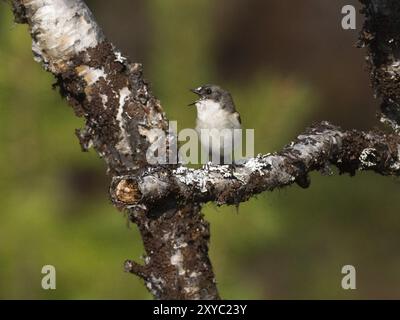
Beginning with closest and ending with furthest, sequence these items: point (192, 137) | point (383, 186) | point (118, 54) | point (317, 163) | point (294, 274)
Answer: point (317, 163)
point (118, 54)
point (192, 137)
point (383, 186)
point (294, 274)

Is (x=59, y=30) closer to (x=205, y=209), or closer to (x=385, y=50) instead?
(x=385, y=50)

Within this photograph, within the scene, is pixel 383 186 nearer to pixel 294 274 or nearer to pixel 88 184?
pixel 294 274

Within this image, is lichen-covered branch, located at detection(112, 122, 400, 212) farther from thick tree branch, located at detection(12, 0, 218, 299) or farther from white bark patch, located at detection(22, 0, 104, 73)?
white bark patch, located at detection(22, 0, 104, 73)

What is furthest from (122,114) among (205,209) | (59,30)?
(205,209)

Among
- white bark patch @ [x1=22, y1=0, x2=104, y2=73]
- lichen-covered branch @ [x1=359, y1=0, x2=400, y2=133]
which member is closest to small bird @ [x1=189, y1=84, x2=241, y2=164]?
lichen-covered branch @ [x1=359, y1=0, x2=400, y2=133]

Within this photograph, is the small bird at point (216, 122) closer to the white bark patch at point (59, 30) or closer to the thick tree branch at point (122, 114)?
the thick tree branch at point (122, 114)

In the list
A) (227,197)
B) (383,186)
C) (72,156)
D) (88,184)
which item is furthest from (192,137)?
(88,184)

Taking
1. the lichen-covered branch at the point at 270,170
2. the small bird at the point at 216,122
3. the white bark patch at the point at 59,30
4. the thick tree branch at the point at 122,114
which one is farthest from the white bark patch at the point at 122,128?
the small bird at the point at 216,122
